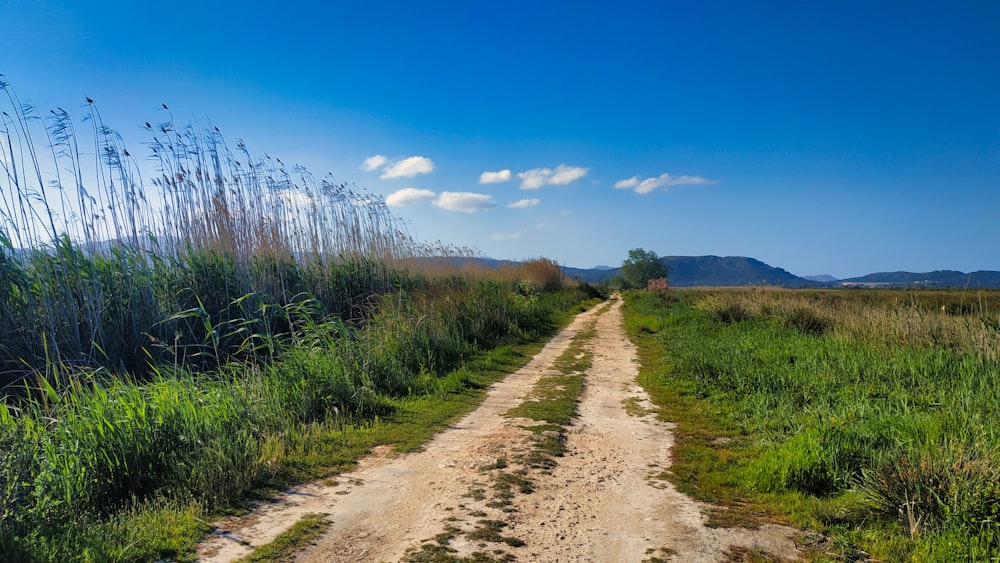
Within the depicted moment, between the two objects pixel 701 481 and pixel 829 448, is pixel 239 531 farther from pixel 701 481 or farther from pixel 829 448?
pixel 829 448

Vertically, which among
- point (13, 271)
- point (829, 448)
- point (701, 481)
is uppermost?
point (13, 271)

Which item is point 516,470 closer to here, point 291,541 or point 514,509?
point 514,509

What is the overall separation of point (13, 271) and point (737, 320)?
48.7ft

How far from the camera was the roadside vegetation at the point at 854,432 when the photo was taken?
3.34 metres

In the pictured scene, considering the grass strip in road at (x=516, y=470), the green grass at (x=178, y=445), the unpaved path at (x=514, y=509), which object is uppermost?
the green grass at (x=178, y=445)

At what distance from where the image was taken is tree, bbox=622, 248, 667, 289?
9204cm

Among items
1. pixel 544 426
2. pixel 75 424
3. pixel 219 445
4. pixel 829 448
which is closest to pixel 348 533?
pixel 219 445

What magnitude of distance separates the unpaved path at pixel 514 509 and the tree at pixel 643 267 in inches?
3338

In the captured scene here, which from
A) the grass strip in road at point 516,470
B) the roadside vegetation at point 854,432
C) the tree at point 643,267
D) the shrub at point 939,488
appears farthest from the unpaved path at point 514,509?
the tree at point 643,267

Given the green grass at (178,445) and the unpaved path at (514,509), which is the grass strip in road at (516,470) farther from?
the green grass at (178,445)

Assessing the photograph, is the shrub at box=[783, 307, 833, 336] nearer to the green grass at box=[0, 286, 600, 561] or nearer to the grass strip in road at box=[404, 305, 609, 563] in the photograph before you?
the grass strip in road at box=[404, 305, 609, 563]

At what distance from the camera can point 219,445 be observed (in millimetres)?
4273

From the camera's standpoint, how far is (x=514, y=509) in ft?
12.6

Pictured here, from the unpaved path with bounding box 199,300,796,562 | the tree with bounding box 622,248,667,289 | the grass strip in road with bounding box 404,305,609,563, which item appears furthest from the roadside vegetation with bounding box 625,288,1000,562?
the tree with bounding box 622,248,667,289
